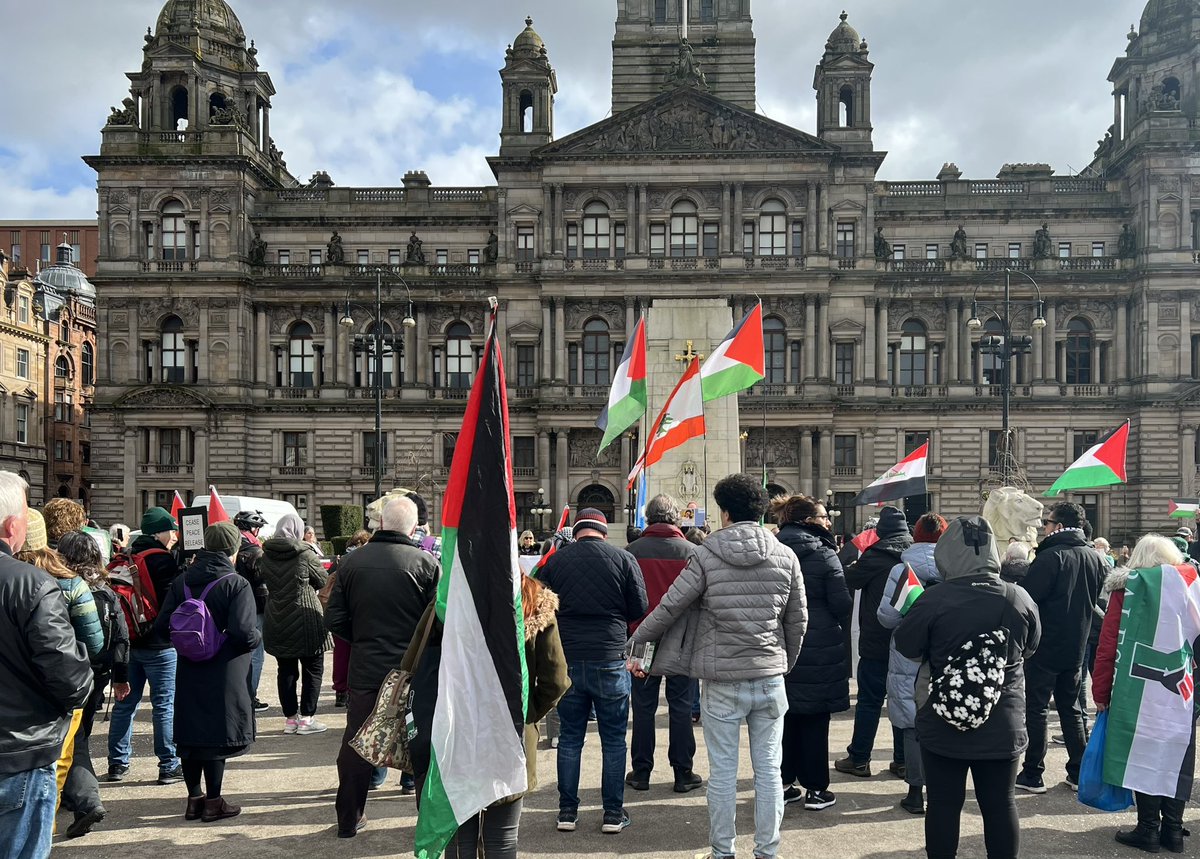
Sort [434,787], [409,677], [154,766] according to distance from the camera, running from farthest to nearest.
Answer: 1. [154,766]
2. [409,677]
3. [434,787]

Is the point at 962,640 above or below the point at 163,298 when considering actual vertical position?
below

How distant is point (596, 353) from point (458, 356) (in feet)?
23.0

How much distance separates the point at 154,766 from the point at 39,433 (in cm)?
5581

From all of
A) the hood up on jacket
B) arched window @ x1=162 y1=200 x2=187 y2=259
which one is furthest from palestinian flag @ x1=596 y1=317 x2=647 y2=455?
arched window @ x1=162 y1=200 x2=187 y2=259

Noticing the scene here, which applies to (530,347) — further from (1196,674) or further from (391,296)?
(1196,674)

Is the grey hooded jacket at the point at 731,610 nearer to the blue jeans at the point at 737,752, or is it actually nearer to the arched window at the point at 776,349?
the blue jeans at the point at 737,752

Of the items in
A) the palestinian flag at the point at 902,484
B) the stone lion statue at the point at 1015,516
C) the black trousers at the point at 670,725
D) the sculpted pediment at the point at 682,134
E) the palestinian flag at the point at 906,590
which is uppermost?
the sculpted pediment at the point at 682,134

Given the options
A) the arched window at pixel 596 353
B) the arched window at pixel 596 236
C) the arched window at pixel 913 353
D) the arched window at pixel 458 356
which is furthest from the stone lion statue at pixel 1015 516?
the arched window at pixel 458 356

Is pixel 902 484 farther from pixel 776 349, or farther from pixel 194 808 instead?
pixel 776 349

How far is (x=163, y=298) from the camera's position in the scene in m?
44.3

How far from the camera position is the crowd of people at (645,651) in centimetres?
545

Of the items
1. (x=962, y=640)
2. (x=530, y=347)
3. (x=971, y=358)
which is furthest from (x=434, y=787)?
(x=971, y=358)

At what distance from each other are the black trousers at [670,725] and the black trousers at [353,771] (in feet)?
8.01

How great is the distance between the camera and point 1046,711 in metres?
8.20
